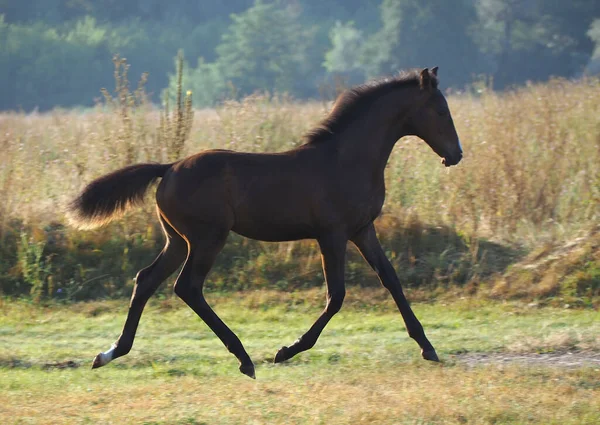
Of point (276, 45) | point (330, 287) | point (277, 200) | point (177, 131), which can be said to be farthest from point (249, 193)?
point (276, 45)

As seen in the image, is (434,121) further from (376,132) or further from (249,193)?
(249,193)

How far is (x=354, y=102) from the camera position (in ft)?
24.7

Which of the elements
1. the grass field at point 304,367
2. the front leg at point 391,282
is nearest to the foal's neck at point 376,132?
the front leg at point 391,282

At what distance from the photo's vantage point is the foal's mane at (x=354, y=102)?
7426 millimetres

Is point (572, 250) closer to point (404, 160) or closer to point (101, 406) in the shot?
point (404, 160)

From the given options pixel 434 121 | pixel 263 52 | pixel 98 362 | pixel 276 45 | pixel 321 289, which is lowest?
pixel 98 362

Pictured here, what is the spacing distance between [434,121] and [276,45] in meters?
37.3

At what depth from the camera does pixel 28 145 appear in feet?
48.2

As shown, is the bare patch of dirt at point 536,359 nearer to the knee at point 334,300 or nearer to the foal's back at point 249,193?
the knee at point 334,300

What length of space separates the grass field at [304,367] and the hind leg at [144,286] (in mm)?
228

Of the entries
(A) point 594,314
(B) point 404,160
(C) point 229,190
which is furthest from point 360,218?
(B) point 404,160

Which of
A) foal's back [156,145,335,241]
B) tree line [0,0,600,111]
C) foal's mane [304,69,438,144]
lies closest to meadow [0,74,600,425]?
foal's back [156,145,335,241]

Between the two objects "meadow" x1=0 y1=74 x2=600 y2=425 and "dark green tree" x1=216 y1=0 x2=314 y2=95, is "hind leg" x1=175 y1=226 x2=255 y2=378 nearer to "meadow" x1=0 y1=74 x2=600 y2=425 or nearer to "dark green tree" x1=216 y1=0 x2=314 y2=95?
"meadow" x1=0 y1=74 x2=600 y2=425

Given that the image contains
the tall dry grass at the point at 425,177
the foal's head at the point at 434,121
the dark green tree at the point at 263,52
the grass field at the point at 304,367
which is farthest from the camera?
the dark green tree at the point at 263,52
